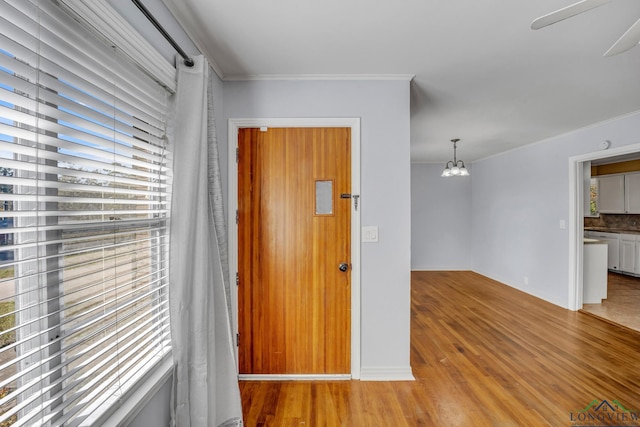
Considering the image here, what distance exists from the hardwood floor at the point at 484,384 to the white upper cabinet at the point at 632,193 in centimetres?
378

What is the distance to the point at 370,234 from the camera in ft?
7.59

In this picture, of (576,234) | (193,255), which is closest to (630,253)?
(576,234)

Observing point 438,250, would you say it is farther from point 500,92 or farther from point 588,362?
point 500,92

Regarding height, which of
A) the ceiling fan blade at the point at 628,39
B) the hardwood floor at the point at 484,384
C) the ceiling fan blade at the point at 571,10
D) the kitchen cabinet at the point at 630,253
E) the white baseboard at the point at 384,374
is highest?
the ceiling fan blade at the point at 571,10

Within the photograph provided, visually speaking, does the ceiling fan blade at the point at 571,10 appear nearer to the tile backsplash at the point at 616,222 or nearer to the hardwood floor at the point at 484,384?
the hardwood floor at the point at 484,384

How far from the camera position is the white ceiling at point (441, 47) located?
5.11 feet

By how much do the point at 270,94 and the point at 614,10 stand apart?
210cm

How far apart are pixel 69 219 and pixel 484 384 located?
111 inches

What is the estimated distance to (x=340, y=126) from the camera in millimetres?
2314

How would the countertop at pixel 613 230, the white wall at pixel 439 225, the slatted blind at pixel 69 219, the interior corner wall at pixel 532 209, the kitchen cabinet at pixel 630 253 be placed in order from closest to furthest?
the slatted blind at pixel 69 219 < the interior corner wall at pixel 532 209 < the kitchen cabinet at pixel 630 253 < the countertop at pixel 613 230 < the white wall at pixel 439 225

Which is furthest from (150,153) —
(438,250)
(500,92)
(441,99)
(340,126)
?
(438,250)

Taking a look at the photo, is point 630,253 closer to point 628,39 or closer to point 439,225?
point 439,225

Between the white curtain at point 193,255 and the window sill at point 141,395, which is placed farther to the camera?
the white curtain at point 193,255

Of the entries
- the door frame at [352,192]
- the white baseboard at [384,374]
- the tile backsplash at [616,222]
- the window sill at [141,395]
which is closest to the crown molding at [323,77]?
the door frame at [352,192]
